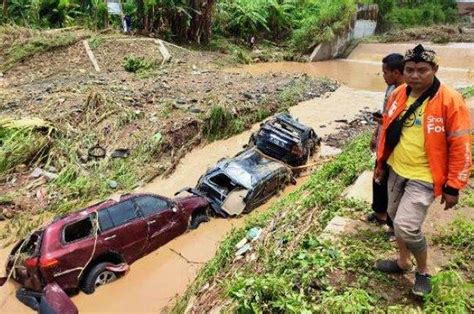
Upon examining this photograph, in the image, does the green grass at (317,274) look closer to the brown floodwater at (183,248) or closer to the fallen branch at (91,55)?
the brown floodwater at (183,248)

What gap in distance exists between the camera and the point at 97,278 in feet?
23.9

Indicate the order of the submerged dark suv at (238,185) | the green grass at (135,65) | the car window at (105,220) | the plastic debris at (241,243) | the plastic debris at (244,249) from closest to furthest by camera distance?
1. the plastic debris at (244,249)
2. the plastic debris at (241,243)
3. the car window at (105,220)
4. the submerged dark suv at (238,185)
5. the green grass at (135,65)

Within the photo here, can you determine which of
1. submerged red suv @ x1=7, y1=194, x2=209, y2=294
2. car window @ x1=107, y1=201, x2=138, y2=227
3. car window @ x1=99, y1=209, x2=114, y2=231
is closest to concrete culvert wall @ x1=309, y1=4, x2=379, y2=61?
submerged red suv @ x1=7, y1=194, x2=209, y2=294

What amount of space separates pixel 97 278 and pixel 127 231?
877mm

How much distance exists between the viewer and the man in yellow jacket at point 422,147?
3496 mm

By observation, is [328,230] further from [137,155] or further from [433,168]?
[137,155]

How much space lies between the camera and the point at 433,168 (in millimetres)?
3604

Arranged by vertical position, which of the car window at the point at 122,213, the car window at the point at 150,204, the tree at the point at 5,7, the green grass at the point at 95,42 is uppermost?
the tree at the point at 5,7

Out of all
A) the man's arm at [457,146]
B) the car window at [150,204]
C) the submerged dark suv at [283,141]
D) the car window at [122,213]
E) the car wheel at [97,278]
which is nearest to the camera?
the man's arm at [457,146]

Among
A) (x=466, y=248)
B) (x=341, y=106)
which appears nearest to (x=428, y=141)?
(x=466, y=248)

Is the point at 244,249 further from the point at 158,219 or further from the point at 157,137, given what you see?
the point at 157,137

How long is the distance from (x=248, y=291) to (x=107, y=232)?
13.3 ft

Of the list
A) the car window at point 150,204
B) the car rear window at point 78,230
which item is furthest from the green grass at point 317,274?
the car window at point 150,204

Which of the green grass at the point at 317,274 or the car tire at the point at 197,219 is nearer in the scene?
the green grass at the point at 317,274
